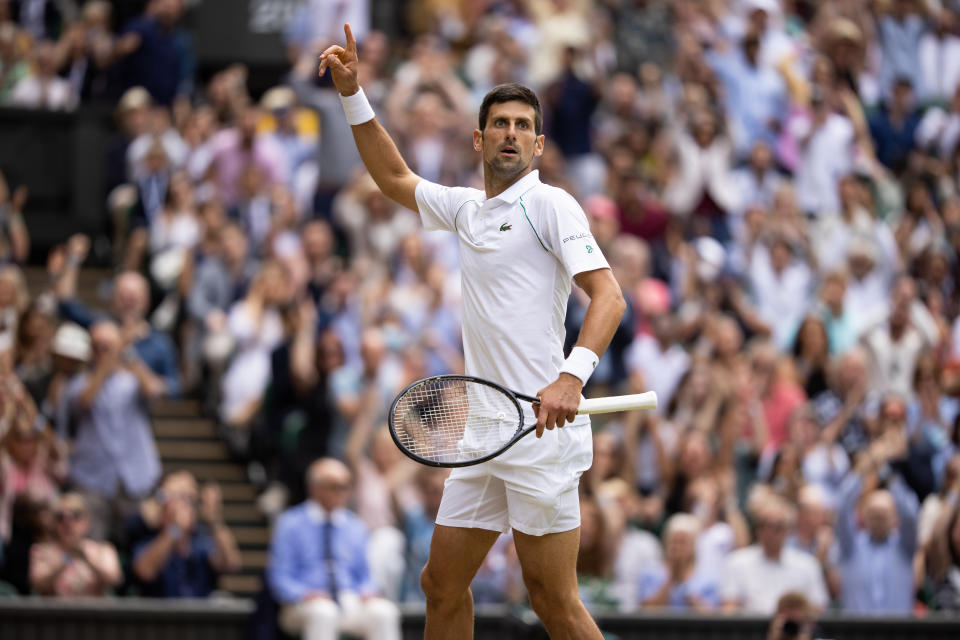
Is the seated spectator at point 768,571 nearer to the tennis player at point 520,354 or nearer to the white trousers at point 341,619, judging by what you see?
the white trousers at point 341,619

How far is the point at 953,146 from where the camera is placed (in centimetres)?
1533

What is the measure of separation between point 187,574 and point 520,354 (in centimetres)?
535

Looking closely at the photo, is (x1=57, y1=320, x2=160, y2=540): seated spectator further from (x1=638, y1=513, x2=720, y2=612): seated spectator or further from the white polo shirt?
the white polo shirt

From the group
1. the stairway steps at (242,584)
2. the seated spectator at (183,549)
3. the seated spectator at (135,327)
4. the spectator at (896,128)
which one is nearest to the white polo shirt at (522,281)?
the seated spectator at (183,549)

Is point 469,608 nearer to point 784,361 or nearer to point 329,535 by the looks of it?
point 329,535

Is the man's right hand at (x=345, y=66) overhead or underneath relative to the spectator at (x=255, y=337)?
overhead

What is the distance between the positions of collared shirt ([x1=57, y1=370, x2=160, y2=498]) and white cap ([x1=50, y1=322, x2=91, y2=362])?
166mm

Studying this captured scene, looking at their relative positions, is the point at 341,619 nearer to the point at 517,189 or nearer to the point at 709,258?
the point at 517,189

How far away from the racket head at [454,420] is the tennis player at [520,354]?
0.30 ft

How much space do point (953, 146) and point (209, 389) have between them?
26.3 ft

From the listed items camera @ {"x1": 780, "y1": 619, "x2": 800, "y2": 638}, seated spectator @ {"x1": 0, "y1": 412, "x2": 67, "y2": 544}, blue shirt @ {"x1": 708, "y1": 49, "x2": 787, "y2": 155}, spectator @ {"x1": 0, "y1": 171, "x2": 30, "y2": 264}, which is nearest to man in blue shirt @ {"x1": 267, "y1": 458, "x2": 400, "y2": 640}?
seated spectator @ {"x1": 0, "y1": 412, "x2": 67, "y2": 544}

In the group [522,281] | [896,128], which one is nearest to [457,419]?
[522,281]

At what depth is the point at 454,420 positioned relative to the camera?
5.14 metres

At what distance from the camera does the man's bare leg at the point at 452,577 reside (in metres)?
5.18
